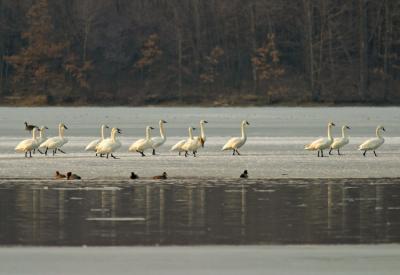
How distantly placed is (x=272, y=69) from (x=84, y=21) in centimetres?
1350

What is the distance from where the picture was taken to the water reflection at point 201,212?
1267 centimetres

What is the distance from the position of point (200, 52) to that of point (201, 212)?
64.6 m

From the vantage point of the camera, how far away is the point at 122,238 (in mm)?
12594

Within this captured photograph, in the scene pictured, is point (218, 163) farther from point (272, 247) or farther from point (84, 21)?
point (84, 21)

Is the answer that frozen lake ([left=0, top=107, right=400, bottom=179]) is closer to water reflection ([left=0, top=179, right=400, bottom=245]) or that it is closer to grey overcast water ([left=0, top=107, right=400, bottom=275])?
grey overcast water ([left=0, top=107, right=400, bottom=275])

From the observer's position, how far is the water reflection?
1267 cm

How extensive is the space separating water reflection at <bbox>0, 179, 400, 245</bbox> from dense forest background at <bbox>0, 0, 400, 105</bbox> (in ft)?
166

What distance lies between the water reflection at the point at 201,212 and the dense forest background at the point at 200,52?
50676 millimetres

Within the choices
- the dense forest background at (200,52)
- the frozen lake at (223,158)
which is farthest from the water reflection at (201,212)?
the dense forest background at (200,52)
